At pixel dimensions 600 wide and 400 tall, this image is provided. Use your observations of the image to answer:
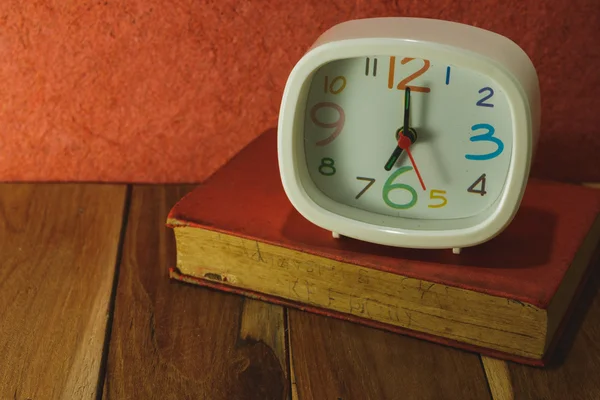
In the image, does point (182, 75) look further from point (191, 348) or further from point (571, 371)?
point (571, 371)

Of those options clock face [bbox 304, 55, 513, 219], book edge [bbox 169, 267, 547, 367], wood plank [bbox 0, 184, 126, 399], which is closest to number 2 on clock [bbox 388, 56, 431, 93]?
clock face [bbox 304, 55, 513, 219]

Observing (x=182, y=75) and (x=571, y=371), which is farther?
(x=182, y=75)

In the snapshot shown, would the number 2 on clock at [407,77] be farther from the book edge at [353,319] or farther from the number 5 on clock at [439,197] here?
the book edge at [353,319]

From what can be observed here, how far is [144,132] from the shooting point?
1139 millimetres

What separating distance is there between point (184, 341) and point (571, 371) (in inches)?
16.5

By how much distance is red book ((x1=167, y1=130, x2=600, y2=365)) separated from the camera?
801 mm

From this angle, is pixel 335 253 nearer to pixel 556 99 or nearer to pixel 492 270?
pixel 492 270

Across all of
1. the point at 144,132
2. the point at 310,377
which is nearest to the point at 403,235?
the point at 310,377

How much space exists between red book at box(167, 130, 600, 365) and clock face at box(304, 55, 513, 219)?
0.21 feet

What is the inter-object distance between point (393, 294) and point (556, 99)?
17.4 inches

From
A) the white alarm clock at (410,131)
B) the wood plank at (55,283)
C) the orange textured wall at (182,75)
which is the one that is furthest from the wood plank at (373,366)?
the orange textured wall at (182,75)

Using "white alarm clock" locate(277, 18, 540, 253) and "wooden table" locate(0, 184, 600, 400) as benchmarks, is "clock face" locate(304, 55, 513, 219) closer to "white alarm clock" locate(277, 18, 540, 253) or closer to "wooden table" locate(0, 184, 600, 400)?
"white alarm clock" locate(277, 18, 540, 253)

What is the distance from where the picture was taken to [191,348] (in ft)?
2.71

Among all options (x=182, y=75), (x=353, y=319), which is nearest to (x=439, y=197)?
(x=353, y=319)
